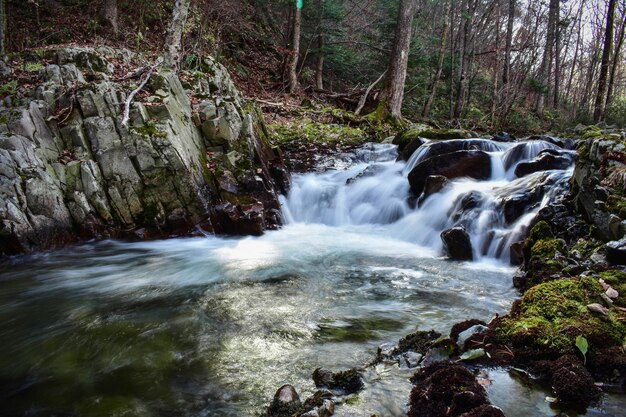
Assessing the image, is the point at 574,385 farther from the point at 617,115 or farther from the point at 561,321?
the point at 617,115

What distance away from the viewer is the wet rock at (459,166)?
954cm

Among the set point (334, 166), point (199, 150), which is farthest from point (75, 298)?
point (334, 166)

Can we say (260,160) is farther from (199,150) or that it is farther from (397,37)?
(397,37)

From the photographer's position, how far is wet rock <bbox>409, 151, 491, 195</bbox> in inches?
376

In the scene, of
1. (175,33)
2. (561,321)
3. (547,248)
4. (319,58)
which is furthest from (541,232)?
(319,58)

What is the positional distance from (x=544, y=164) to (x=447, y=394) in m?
7.65

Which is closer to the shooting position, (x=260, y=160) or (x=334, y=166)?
(x=260, y=160)

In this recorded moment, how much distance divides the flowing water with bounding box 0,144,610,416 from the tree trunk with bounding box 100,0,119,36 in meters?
9.83

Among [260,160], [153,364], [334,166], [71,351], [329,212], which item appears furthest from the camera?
[334,166]

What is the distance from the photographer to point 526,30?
2934cm

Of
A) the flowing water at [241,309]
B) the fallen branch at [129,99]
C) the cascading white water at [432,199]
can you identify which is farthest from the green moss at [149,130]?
the cascading white water at [432,199]

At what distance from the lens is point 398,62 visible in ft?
52.1

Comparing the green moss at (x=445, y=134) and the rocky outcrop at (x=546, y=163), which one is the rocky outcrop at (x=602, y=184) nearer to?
the rocky outcrop at (x=546, y=163)

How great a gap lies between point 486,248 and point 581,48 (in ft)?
116
